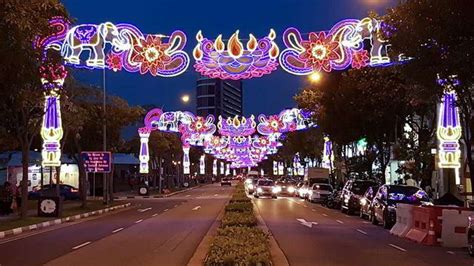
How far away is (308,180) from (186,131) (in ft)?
44.3

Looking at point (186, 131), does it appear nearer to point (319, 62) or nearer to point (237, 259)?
point (319, 62)

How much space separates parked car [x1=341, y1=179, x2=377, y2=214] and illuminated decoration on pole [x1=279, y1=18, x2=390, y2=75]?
10.5 meters

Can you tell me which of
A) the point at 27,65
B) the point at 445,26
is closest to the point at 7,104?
the point at 27,65

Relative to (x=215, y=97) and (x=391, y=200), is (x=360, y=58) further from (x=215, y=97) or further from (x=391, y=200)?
(x=215, y=97)

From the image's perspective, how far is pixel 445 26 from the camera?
52.4 ft

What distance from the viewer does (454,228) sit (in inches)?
793

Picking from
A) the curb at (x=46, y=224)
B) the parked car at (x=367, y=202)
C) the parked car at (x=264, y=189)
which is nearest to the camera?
the curb at (x=46, y=224)

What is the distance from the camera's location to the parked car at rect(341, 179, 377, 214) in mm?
36812

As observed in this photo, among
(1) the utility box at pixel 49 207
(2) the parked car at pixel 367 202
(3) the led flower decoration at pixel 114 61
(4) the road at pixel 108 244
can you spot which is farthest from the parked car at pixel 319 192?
(3) the led flower decoration at pixel 114 61

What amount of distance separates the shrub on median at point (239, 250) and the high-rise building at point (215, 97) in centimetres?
11073

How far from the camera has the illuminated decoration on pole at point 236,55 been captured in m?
29.0

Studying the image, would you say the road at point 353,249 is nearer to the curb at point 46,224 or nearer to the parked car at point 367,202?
the parked car at point 367,202

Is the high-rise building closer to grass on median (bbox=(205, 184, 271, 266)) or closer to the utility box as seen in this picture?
the utility box

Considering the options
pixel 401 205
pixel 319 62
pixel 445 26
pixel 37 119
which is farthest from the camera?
pixel 37 119
